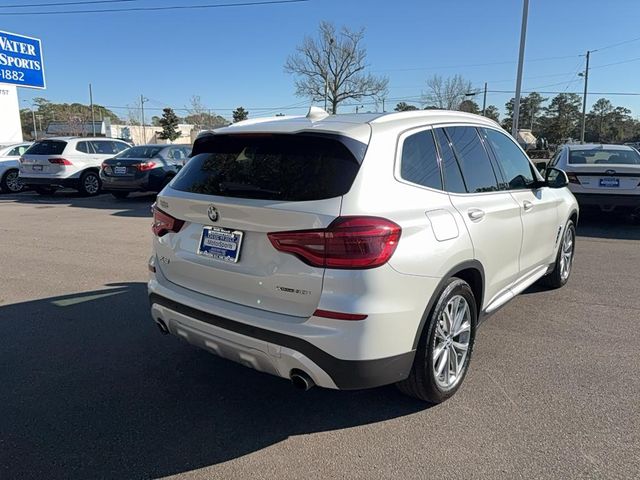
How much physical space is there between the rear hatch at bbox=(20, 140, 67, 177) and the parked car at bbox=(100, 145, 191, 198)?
1599mm

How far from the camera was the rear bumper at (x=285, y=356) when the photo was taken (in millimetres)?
2488

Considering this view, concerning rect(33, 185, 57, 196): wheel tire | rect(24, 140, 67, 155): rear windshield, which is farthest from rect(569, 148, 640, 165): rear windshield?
rect(33, 185, 57, 196): wheel tire

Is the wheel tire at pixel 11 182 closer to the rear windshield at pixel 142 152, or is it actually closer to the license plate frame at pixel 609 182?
the rear windshield at pixel 142 152

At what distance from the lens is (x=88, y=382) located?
341 cm

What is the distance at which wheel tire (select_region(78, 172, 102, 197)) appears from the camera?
15.0m

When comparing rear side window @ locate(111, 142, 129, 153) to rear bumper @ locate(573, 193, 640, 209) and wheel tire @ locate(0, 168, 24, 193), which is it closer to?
wheel tire @ locate(0, 168, 24, 193)

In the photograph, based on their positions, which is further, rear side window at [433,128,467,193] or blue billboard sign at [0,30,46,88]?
blue billboard sign at [0,30,46,88]

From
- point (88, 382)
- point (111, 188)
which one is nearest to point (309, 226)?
point (88, 382)

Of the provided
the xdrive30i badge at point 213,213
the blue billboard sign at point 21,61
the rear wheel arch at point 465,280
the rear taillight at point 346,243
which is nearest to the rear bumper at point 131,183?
the xdrive30i badge at point 213,213

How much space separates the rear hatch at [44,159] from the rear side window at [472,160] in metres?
13.8

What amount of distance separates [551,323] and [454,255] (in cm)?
218

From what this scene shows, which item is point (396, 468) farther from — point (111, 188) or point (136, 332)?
point (111, 188)

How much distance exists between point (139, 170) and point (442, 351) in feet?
39.4

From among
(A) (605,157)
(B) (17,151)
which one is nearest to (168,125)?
(B) (17,151)
